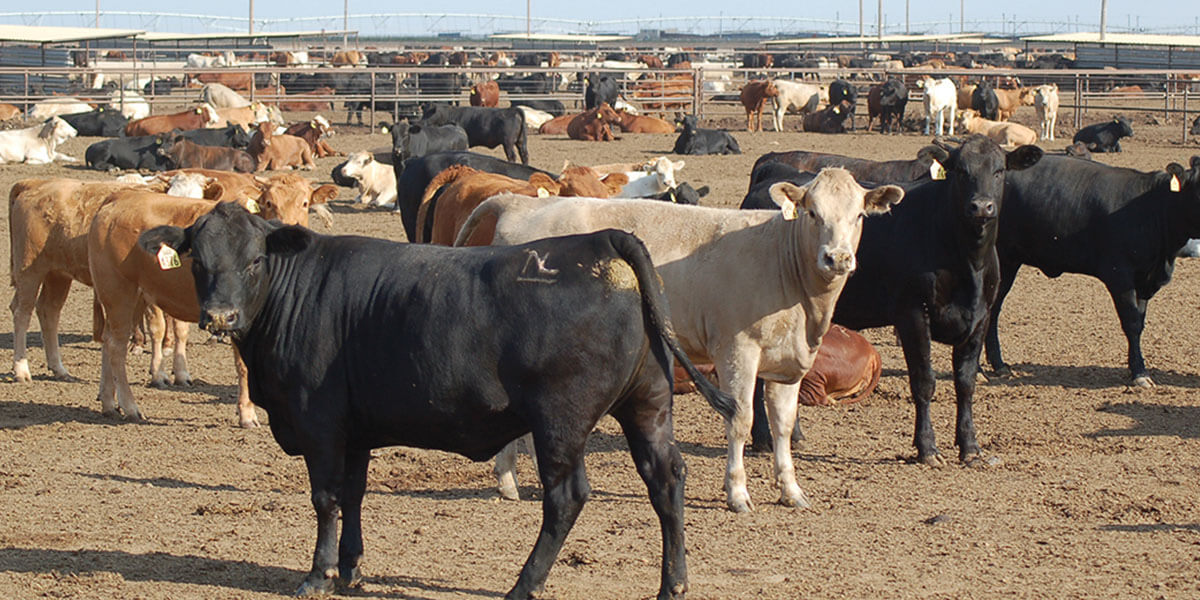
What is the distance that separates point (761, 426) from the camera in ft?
26.6

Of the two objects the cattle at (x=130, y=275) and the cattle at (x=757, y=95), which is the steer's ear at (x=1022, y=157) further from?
the cattle at (x=757, y=95)

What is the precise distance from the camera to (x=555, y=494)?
5.00 metres

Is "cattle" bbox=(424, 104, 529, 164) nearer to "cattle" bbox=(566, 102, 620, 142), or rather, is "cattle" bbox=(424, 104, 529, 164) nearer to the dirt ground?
"cattle" bbox=(566, 102, 620, 142)

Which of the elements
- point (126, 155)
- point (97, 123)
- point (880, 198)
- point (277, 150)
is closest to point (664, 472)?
point (880, 198)

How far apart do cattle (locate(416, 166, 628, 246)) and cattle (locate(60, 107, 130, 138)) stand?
816 inches

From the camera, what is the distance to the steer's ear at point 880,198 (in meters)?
6.70

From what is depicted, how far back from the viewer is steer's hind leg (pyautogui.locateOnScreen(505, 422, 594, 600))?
194 inches

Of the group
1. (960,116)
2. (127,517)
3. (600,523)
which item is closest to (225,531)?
(127,517)

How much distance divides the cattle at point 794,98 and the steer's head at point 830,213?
86.9 ft

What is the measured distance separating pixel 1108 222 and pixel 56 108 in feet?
95.5

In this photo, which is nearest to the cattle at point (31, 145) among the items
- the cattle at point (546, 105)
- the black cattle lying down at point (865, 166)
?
the cattle at point (546, 105)

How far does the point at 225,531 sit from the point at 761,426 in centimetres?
323

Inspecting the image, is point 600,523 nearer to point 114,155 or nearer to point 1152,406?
point 1152,406

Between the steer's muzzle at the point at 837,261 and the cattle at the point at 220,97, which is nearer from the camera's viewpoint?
the steer's muzzle at the point at 837,261
